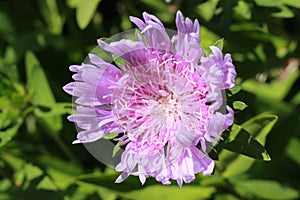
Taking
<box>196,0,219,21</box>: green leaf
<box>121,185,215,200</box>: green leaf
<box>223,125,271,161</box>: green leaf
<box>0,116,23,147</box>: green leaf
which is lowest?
<box>121,185,215,200</box>: green leaf

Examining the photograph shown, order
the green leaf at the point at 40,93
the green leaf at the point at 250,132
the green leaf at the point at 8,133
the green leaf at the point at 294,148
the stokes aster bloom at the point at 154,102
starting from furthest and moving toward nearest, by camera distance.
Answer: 1. the green leaf at the point at 294,148
2. the green leaf at the point at 40,93
3. the green leaf at the point at 8,133
4. the green leaf at the point at 250,132
5. the stokes aster bloom at the point at 154,102

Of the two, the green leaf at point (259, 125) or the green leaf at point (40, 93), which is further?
the green leaf at point (40, 93)

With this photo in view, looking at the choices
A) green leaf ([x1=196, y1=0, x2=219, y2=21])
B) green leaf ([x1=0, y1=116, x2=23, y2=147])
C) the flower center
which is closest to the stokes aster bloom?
the flower center

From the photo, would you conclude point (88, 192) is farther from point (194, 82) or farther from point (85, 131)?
point (194, 82)

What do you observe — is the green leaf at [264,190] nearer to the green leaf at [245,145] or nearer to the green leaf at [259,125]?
the green leaf at [259,125]

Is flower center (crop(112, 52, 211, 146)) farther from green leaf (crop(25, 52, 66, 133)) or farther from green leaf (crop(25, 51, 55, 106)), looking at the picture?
green leaf (crop(25, 51, 55, 106))

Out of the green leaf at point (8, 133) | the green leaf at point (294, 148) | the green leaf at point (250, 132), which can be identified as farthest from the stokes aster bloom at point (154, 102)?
the green leaf at point (294, 148)

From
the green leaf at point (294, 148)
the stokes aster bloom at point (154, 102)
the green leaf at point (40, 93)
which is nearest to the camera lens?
the stokes aster bloom at point (154, 102)

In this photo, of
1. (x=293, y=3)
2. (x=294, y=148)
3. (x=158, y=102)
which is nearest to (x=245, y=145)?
(x=158, y=102)
